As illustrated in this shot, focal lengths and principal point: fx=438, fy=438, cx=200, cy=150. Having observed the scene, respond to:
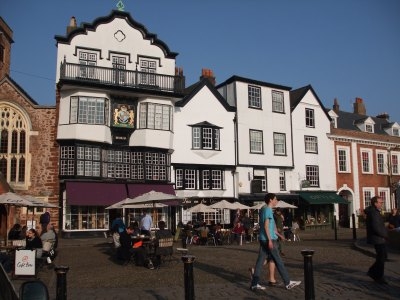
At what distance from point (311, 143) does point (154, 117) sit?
46.0 feet

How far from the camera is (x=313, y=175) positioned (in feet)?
114

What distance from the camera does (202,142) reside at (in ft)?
97.0

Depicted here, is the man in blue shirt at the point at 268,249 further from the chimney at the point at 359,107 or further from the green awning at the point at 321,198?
the chimney at the point at 359,107

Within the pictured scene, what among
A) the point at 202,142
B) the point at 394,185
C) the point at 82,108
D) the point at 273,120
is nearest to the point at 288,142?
the point at 273,120

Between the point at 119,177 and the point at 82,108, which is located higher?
the point at 82,108

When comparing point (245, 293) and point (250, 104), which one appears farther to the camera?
point (250, 104)

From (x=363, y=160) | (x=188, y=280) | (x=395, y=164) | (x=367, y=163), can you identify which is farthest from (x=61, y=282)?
(x=395, y=164)

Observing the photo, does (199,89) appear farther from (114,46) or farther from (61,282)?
(61,282)

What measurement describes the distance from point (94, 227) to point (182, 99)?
1010 centimetres

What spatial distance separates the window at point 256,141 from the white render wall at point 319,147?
134 inches

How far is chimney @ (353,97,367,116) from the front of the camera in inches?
1785

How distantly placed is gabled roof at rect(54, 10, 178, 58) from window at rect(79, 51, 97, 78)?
4.04ft

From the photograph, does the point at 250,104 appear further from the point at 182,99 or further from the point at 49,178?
the point at 49,178

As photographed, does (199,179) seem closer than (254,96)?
Yes
